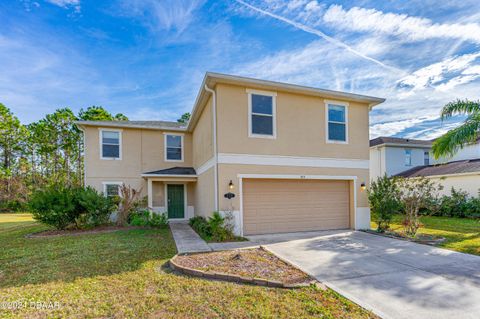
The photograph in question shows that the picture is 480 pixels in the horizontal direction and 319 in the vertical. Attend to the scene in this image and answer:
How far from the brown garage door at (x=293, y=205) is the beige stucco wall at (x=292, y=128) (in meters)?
1.24

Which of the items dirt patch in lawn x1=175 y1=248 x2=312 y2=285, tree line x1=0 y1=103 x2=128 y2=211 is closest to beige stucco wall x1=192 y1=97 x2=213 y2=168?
dirt patch in lawn x1=175 y1=248 x2=312 y2=285

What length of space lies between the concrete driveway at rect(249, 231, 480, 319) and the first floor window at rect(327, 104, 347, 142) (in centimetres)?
416

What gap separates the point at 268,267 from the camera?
533cm

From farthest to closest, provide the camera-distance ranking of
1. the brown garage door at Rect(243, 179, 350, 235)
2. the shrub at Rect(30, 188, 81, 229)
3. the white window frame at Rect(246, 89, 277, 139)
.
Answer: the shrub at Rect(30, 188, 81, 229), the brown garage door at Rect(243, 179, 350, 235), the white window frame at Rect(246, 89, 277, 139)

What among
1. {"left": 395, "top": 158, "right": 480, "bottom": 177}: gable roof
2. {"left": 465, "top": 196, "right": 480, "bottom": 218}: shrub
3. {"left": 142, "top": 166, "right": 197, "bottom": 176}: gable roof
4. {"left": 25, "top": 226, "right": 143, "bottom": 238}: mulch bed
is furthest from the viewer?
{"left": 395, "top": 158, "right": 480, "bottom": 177}: gable roof

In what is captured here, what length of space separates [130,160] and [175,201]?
133 inches

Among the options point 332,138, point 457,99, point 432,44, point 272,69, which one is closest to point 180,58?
point 272,69

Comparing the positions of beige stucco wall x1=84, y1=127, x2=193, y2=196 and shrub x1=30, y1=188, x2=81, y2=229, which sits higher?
beige stucco wall x1=84, y1=127, x2=193, y2=196

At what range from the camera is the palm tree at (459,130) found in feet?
30.7

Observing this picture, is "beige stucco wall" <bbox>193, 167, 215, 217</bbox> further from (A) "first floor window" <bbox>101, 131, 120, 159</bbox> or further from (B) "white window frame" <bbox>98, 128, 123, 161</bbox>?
(A) "first floor window" <bbox>101, 131, 120, 159</bbox>

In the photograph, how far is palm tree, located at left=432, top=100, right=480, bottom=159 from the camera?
934cm

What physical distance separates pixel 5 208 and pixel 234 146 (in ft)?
89.0

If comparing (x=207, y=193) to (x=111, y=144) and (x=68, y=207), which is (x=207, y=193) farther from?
(x=111, y=144)

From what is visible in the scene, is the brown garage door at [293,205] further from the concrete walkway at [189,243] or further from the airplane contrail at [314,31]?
the airplane contrail at [314,31]
